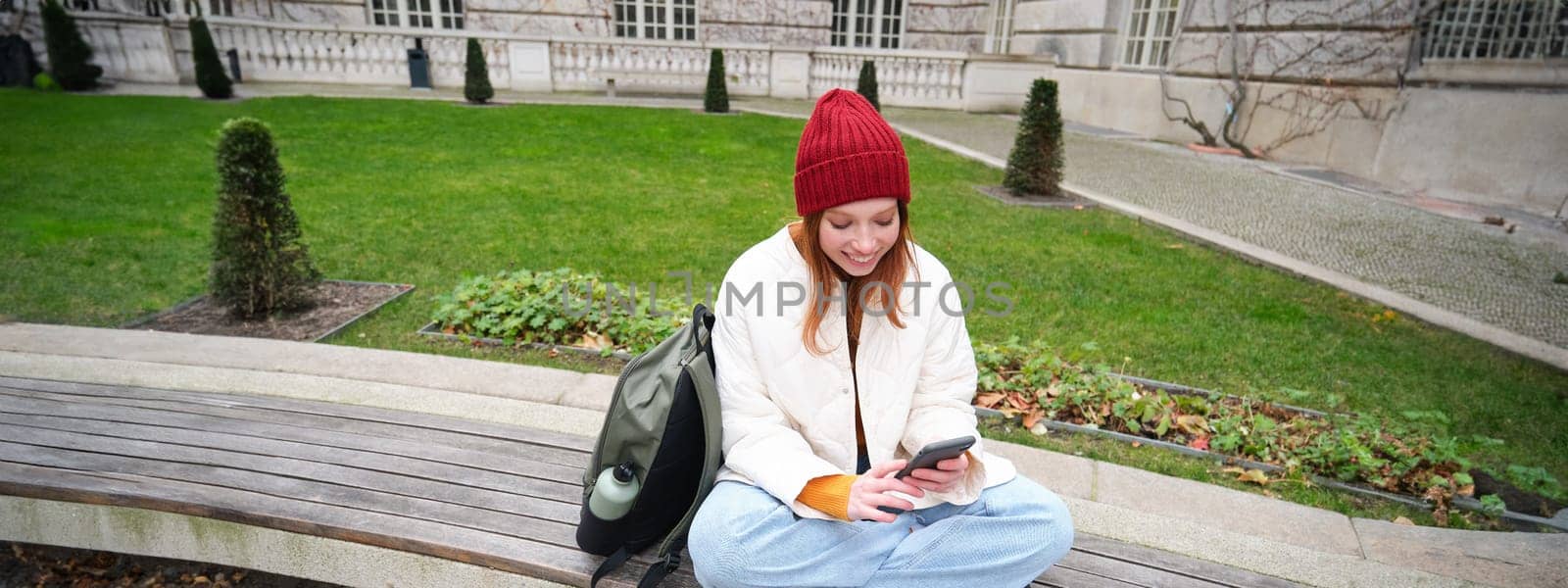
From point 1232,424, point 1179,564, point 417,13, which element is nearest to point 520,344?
point 1179,564

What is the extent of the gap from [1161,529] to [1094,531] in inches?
9.0

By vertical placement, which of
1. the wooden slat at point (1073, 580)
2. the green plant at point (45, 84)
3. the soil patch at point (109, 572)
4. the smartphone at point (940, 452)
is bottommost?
the soil patch at point (109, 572)

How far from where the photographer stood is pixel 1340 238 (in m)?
7.43

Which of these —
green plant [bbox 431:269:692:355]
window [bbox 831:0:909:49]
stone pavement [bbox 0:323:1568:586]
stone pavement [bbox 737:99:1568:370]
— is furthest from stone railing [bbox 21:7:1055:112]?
stone pavement [bbox 0:323:1568:586]

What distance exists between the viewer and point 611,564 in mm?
2068

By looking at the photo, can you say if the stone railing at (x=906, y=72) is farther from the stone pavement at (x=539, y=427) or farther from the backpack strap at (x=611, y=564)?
the backpack strap at (x=611, y=564)

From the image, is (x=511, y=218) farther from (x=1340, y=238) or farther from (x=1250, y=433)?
(x=1340, y=238)

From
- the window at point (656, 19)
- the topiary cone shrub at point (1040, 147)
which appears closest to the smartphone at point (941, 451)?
the topiary cone shrub at point (1040, 147)

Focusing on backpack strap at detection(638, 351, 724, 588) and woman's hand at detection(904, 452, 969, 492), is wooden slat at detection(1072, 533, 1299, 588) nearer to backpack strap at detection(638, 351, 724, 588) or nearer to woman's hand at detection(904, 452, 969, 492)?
woman's hand at detection(904, 452, 969, 492)

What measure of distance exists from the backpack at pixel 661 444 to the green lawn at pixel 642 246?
256cm

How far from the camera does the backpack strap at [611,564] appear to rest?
2039 millimetres

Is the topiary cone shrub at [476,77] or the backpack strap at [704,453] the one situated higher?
the topiary cone shrub at [476,77]

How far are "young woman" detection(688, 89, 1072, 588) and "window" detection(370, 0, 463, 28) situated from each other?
21.1 m

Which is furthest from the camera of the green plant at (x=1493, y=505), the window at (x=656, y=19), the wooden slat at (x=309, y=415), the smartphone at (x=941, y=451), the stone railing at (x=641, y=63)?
the window at (x=656, y=19)
